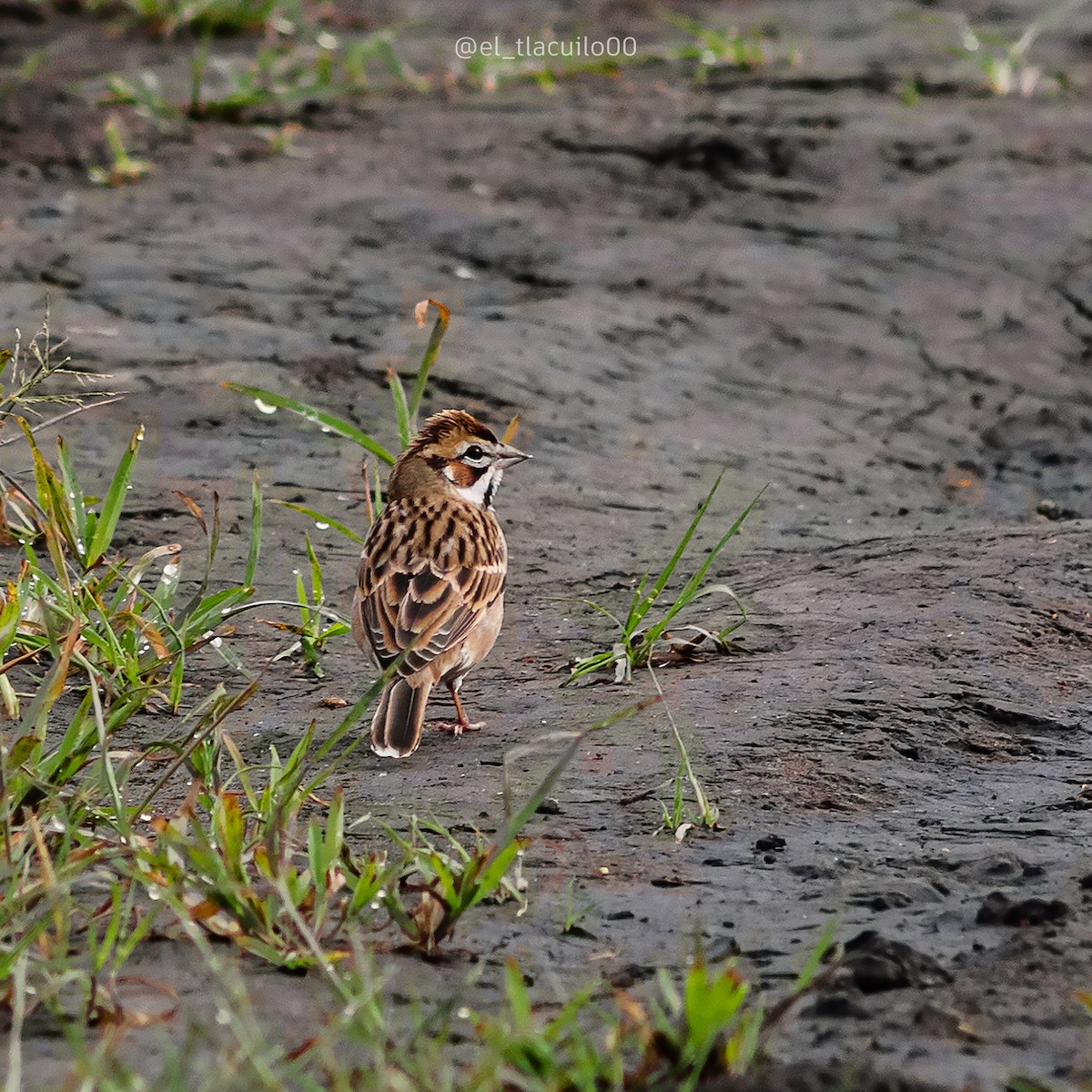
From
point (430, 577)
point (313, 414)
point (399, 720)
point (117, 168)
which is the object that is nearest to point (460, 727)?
point (399, 720)

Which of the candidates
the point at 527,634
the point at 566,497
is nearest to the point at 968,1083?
Result: the point at 527,634

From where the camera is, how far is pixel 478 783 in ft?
16.0

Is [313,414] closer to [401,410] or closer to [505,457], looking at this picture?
[401,410]

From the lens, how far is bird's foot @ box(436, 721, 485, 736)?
18.0 ft

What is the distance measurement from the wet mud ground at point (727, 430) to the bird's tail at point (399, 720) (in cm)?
7

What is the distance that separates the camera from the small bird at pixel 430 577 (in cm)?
548

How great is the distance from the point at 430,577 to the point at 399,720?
2.04 ft

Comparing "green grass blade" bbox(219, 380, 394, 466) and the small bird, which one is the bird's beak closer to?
the small bird

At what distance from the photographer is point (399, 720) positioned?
5379 mm

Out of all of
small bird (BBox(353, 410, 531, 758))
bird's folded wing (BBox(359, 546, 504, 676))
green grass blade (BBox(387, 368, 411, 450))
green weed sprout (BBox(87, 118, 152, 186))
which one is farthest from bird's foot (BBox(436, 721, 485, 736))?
green weed sprout (BBox(87, 118, 152, 186))

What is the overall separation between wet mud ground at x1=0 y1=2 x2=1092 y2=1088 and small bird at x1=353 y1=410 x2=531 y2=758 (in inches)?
8.0

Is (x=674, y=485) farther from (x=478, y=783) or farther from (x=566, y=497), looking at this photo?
(x=478, y=783)

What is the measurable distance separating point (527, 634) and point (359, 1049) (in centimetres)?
323

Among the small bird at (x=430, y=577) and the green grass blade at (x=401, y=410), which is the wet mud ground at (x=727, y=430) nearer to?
the small bird at (x=430, y=577)
